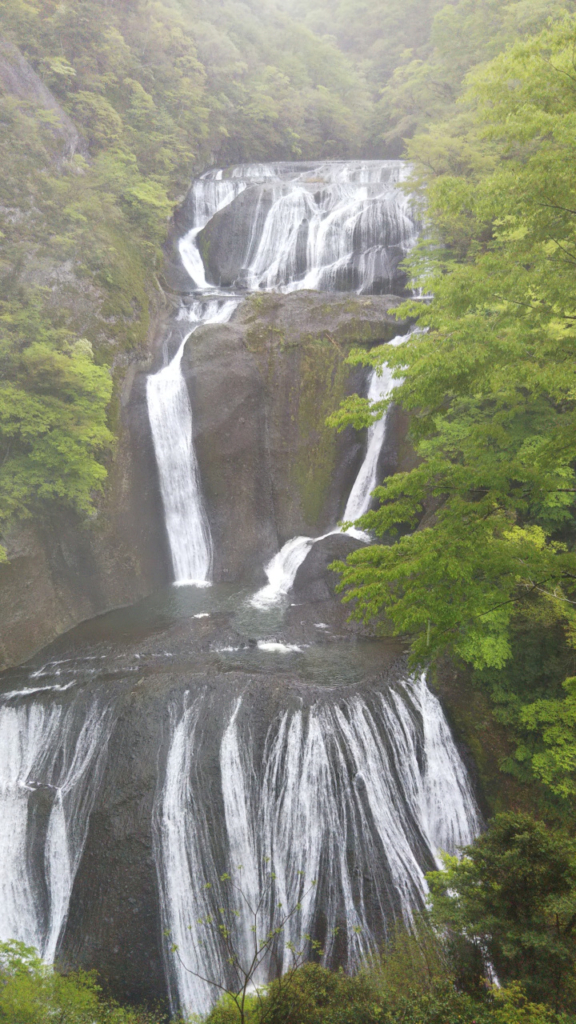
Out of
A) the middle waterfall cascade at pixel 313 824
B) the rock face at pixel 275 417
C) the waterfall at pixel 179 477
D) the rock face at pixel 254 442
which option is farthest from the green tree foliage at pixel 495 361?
the waterfall at pixel 179 477

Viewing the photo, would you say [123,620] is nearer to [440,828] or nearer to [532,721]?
[440,828]

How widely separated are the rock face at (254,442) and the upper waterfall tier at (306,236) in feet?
10.1

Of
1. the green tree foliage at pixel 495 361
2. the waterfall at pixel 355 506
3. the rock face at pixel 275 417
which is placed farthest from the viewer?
the rock face at pixel 275 417

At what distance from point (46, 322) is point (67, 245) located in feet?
11.8

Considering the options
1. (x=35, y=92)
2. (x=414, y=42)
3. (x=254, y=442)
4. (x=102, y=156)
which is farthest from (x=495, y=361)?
(x=414, y=42)

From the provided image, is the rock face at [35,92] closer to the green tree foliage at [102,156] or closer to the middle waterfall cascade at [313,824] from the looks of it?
the green tree foliage at [102,156]

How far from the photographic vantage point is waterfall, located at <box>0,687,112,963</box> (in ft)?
26.6

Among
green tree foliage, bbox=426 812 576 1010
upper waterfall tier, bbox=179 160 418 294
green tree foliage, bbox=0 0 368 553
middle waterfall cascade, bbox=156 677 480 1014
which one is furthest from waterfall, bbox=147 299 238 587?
green tree foliage, bbox=426 812 576 1010

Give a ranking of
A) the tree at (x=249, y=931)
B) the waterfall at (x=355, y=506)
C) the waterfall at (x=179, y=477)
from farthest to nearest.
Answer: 1. the waterfall at (x=179, y=477)
2. the waterfall at (x=355, y=506)
3. the tree at (x=249, y=931)

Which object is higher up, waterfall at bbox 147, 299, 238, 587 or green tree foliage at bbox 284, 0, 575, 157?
green tree foliage at bbox 284, 0, 575, 157

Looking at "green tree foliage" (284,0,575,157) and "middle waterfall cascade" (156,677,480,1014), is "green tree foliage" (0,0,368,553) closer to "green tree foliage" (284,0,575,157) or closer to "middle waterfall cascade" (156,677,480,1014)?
"green tree foliage" (284,0,575,157)

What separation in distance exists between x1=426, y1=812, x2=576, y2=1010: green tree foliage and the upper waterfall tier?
58.2 ft

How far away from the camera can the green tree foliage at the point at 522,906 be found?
4.58 m

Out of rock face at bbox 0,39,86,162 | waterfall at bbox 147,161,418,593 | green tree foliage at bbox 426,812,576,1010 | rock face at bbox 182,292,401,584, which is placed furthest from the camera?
rock face at bbox 0,39,86,162
